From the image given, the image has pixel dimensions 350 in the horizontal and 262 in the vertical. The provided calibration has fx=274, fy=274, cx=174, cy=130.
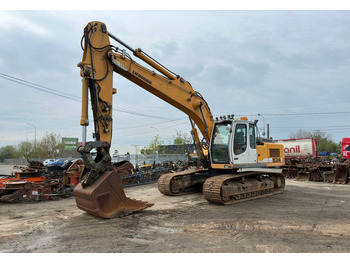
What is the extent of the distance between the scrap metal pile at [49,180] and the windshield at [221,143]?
446 cm

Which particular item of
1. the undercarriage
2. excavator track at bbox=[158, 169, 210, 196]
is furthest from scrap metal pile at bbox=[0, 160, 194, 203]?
the undercarriage

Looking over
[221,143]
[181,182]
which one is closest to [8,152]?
[181,182]

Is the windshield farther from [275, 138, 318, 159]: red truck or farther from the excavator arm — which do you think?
[275, 138, 318, 159]: red truck

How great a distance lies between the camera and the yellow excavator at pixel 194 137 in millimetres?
6426

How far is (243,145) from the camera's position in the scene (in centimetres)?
938

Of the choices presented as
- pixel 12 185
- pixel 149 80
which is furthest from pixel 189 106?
pixel 12 185

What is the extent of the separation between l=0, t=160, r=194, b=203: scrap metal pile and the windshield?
4461 mm

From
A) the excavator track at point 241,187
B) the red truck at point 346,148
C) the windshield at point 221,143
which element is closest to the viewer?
the excavator track at point 241,187

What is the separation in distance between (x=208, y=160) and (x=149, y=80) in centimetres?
394

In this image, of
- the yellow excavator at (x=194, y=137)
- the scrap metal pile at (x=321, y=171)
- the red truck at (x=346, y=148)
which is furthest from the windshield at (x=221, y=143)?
the red truck at (x=346, y=148)

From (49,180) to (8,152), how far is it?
3189 inches

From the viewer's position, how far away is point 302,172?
53.1 ft

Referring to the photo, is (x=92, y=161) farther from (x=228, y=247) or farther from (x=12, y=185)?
(x=12, y=185)

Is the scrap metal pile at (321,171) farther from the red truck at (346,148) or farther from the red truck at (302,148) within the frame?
the red truck at (302,148)
